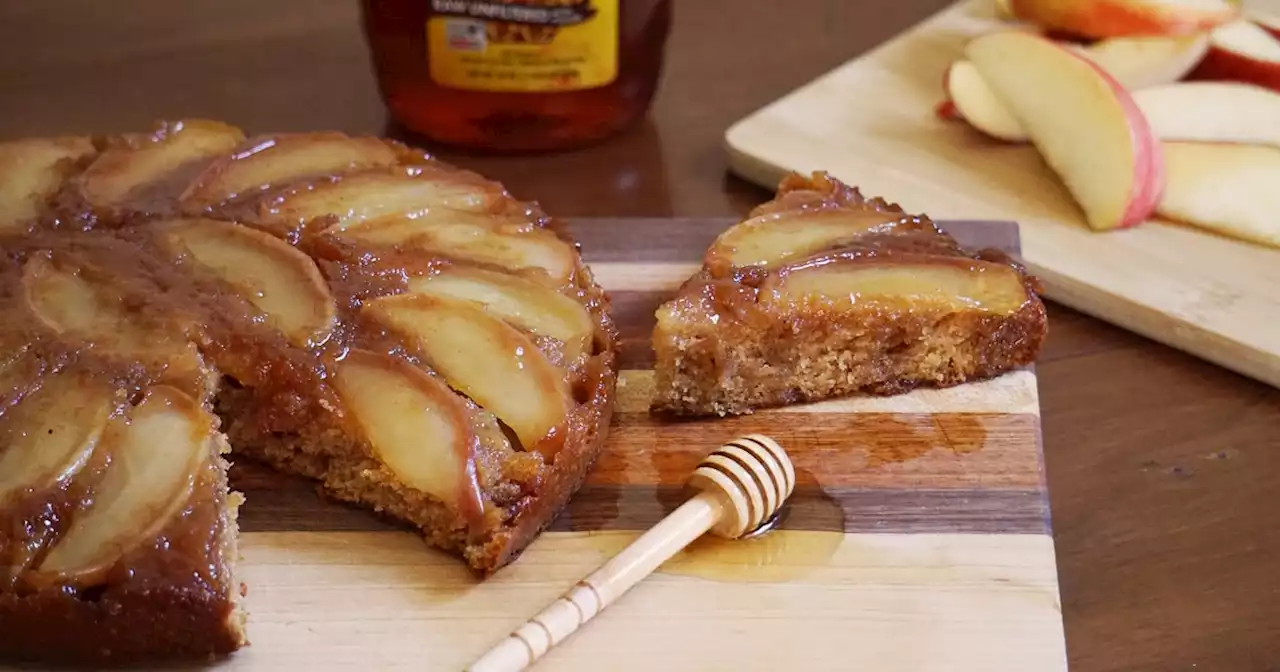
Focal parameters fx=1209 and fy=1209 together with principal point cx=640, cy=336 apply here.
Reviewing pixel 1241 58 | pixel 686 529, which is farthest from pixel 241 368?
pixel 1241 58

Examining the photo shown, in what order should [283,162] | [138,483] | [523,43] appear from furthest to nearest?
[523,43], [283,162], [138,483]

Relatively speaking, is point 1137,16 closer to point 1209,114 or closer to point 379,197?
point 1209,114

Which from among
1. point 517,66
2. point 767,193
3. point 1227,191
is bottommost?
point 767,193

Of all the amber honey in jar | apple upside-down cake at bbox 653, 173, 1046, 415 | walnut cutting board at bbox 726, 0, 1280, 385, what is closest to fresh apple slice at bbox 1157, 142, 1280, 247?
walnut cutting board at bbox 726, 0, 1280, 385

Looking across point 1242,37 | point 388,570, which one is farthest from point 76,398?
point 1242,37

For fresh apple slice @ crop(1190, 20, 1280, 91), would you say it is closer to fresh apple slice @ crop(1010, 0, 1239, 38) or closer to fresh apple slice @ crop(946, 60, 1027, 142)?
fresh apple slice @ crop(1010, 0, 1239, 38)

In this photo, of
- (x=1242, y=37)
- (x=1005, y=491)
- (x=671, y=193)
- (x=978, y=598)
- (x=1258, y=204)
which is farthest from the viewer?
(x=1242, y=37)

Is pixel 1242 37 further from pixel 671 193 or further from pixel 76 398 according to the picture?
pixel 76 398
